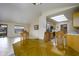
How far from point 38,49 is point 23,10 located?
0.55 meters

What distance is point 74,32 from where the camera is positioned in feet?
4.82

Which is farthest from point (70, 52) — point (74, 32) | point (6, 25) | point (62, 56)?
point (6, 25)

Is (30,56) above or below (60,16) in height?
below

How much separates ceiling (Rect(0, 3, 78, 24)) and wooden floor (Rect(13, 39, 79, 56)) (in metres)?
0.29

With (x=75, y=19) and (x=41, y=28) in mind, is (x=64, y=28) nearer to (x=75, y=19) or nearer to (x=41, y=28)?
(x=75, y=19)

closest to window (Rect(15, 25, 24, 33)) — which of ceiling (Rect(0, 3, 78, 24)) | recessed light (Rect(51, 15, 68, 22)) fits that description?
ceiling (Rect(0, 3, 78, 24))

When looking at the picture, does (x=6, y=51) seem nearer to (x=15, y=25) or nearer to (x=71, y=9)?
(x=15, y=25)

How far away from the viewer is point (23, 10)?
59.1 inches

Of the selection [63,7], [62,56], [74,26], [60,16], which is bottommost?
[62,56]

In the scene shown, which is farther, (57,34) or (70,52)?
(57,34)

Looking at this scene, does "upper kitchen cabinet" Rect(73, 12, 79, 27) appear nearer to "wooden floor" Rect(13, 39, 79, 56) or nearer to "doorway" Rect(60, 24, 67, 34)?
"doorway" Rect(60, 24, 67, 34)

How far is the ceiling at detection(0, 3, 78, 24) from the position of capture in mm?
1437

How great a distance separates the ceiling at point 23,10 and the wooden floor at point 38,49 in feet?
0.97

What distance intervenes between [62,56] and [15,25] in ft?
2.37
